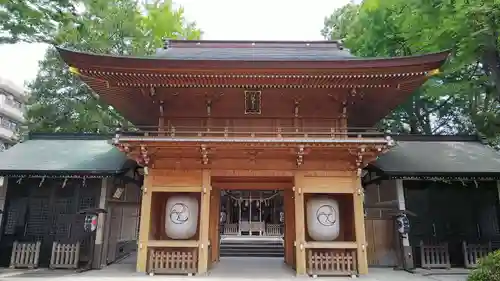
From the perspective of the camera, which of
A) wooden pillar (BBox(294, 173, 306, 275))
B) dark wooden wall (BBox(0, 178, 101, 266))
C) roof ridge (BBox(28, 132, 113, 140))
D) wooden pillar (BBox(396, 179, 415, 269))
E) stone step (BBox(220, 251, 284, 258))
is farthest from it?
stone step (BBox(220, 251, 284, 258))

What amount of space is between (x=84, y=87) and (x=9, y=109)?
29918 mm

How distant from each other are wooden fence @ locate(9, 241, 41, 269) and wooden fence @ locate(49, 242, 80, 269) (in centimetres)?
60

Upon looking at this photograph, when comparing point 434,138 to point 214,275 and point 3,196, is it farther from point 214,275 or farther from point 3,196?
point 3,196

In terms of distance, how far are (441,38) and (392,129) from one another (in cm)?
1544

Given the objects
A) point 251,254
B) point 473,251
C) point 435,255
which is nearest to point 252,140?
point 435,255

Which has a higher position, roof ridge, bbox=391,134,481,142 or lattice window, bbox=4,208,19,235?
roof ridge, bbox=391,134,481,142

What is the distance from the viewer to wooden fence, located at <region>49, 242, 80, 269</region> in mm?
11148

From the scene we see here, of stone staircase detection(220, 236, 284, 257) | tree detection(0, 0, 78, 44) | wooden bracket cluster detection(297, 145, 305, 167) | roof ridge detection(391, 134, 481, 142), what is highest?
tree detection(0, 0, 78, 44)

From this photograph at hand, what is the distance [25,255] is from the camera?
11.4 meters

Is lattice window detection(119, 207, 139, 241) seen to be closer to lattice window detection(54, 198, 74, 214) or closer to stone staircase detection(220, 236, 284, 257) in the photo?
lattice window detection(54, 198, 74, 214)

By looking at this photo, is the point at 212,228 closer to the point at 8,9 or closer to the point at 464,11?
the point at 8,9

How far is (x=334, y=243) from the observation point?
32.5ft

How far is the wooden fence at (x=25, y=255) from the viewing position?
1131cm

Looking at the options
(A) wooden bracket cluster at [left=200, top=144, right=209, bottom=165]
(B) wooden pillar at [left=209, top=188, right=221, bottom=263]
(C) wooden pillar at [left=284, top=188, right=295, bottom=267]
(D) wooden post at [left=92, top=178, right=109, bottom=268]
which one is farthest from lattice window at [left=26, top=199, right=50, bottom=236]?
(C) wooden pillar at [left=284, top=188, right=295, bottom=267]
